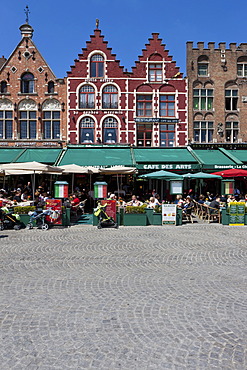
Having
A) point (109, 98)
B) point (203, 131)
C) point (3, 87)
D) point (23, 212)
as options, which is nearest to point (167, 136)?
point (203, 131)

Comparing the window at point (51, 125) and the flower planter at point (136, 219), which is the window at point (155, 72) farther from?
the flower planter at point (136, 219)

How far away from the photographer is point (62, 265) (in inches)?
279

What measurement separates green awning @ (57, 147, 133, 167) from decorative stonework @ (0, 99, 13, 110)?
230 inches

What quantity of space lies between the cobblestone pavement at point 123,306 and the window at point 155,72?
17969 millimetres

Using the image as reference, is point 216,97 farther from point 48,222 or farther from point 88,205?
point 48,222

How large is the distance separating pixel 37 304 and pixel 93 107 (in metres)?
20.2

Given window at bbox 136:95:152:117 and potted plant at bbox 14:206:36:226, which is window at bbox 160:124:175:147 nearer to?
window at bbox 136:95:152:117

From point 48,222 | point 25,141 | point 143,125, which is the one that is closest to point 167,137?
point 143,125

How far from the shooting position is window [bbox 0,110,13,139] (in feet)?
76.1

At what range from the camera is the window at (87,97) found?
23.3 meters

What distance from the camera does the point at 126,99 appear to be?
2344 cm

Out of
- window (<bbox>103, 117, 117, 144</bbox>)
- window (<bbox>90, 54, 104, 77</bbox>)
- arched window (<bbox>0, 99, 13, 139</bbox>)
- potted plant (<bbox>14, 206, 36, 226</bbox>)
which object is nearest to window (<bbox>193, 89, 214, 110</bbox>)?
window (<bbox>103, 117, 117, 144</bbox>)

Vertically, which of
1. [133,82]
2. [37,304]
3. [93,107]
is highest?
[133,82]

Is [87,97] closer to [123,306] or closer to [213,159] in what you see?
[213,159]
